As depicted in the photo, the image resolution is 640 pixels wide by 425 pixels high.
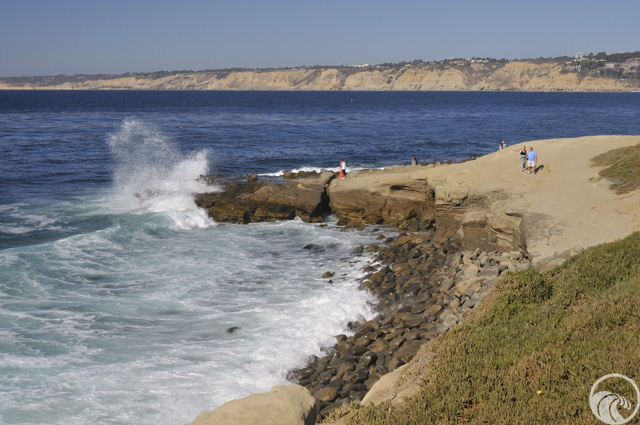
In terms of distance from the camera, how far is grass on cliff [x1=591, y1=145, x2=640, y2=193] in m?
17.8

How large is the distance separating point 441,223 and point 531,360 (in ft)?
47.7

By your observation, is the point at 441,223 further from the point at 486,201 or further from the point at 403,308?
the point at 403,308

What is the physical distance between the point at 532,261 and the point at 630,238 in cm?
250

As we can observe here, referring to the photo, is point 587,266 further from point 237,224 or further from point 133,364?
point 237,224

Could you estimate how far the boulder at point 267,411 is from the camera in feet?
22.6

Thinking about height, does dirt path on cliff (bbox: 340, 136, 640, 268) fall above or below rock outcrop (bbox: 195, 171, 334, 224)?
above

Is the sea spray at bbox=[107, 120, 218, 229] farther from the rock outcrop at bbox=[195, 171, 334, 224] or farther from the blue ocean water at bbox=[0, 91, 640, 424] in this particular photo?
the rock outcrop at bbox=[195, 171, 334, 224]

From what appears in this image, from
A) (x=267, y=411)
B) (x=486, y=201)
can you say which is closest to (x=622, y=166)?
(x=486, y=201)

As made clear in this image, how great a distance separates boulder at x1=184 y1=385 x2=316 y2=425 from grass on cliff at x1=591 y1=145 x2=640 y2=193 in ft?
46.9

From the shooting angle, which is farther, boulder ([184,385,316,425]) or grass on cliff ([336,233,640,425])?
boulder ([184,385,316,425])

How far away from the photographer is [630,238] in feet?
40.0

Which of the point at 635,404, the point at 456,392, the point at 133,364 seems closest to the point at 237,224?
the point at 133,364

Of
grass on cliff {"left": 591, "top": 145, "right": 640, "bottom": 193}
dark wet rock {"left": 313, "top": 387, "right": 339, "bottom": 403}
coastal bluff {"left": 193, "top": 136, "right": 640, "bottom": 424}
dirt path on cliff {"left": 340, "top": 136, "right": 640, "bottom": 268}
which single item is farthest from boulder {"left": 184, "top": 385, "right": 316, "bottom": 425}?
grass on cliff {"left": 591, "top": 145, "right": 640, "bottom": 193}

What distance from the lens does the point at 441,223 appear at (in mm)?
21781
